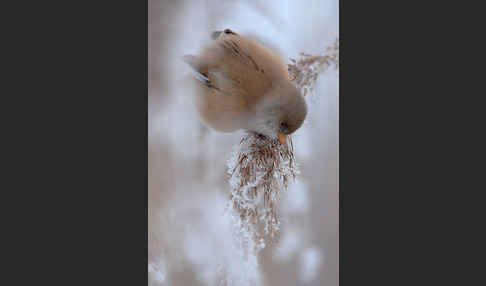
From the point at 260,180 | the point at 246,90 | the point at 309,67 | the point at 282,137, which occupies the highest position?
the point at 309,67

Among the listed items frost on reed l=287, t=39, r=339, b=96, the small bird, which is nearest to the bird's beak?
the small bird

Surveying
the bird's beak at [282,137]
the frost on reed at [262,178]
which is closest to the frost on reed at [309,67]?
the frost on reed at [262,178]

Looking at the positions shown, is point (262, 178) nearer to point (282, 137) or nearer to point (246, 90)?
point (282, 137)

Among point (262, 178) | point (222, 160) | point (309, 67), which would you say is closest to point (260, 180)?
point (262, 178)

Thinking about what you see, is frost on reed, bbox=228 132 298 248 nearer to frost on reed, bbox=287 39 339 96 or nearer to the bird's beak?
the bird's beak

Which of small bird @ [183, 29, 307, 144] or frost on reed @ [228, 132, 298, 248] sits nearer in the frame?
small bird @ [183, 29, 307, 144]

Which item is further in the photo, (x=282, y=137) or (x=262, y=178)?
(x=262, y=178)

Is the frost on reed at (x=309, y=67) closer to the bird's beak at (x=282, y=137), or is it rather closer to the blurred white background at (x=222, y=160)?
the blurred white background at (x=222, y=160)
